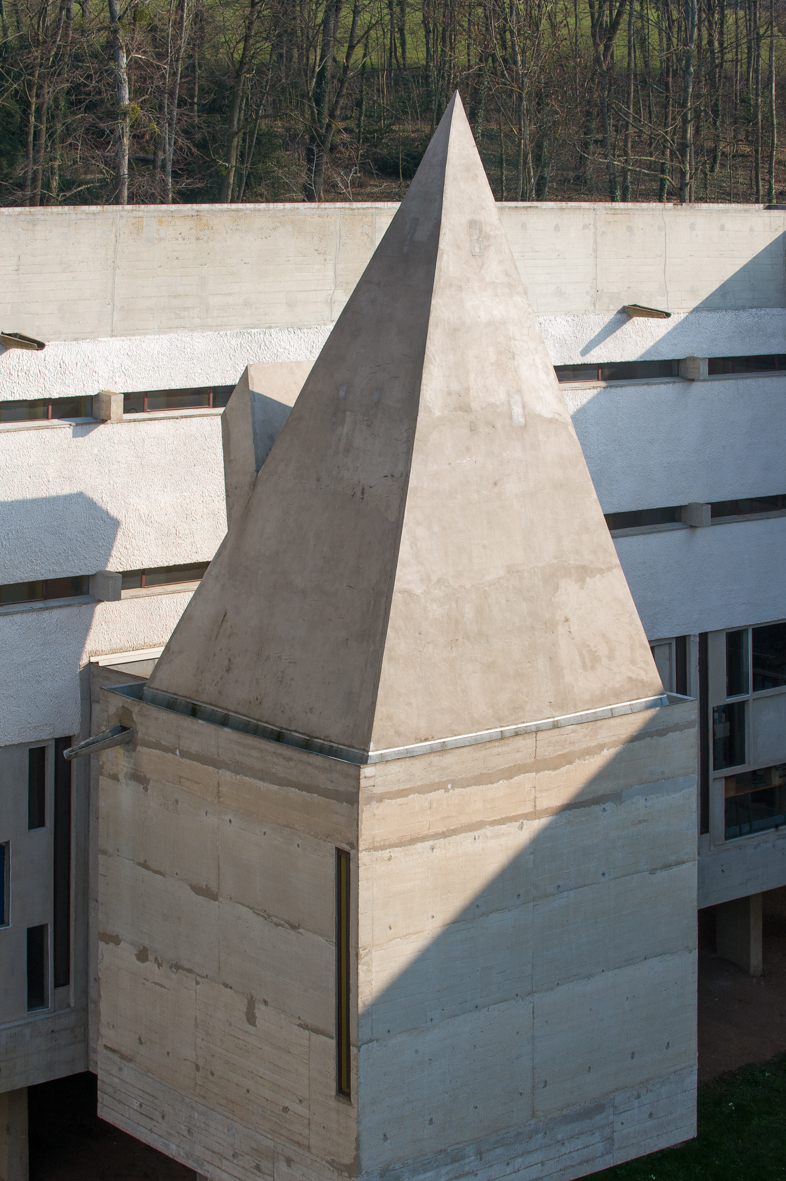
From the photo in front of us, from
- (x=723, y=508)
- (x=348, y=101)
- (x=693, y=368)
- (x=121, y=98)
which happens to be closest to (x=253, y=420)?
(x=693, y=368)

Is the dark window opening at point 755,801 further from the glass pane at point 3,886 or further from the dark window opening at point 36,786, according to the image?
the glass pane at point 3,886

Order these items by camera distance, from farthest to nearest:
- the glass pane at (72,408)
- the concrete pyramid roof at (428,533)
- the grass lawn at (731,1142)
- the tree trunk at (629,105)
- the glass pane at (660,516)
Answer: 1. the tree trunk at (629,105)
2. the glass pane at (660,516)
3. the grass lawn at (731,1142)
4. the glass pane at (72,408)
5. the concrete pyramid roof at (428,533)

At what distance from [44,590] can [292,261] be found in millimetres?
5070

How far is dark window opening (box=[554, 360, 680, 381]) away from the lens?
16719 millimetres

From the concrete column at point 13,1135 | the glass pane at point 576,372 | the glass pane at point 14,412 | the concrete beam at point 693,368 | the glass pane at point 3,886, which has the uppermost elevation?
the concrete beam at point 693,368

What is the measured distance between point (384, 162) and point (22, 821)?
85.4 feet

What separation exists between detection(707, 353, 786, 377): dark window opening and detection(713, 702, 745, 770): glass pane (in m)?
5.10

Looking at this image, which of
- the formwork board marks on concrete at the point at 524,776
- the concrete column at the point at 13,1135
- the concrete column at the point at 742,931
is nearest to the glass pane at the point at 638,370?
the formwork board marks on concrete at the point at 524,776

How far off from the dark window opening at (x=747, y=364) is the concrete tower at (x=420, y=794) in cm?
786

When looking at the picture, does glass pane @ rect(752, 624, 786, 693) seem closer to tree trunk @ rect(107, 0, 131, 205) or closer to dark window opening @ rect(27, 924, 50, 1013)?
dark window opening @ rect(27, 924, 50, 1013)

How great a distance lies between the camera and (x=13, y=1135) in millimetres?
14992

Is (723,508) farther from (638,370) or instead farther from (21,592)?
(21,592)

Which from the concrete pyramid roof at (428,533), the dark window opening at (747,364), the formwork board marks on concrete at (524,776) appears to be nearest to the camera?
the formwork board marks on concrete at (524,776)

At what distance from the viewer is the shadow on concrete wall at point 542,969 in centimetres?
972
